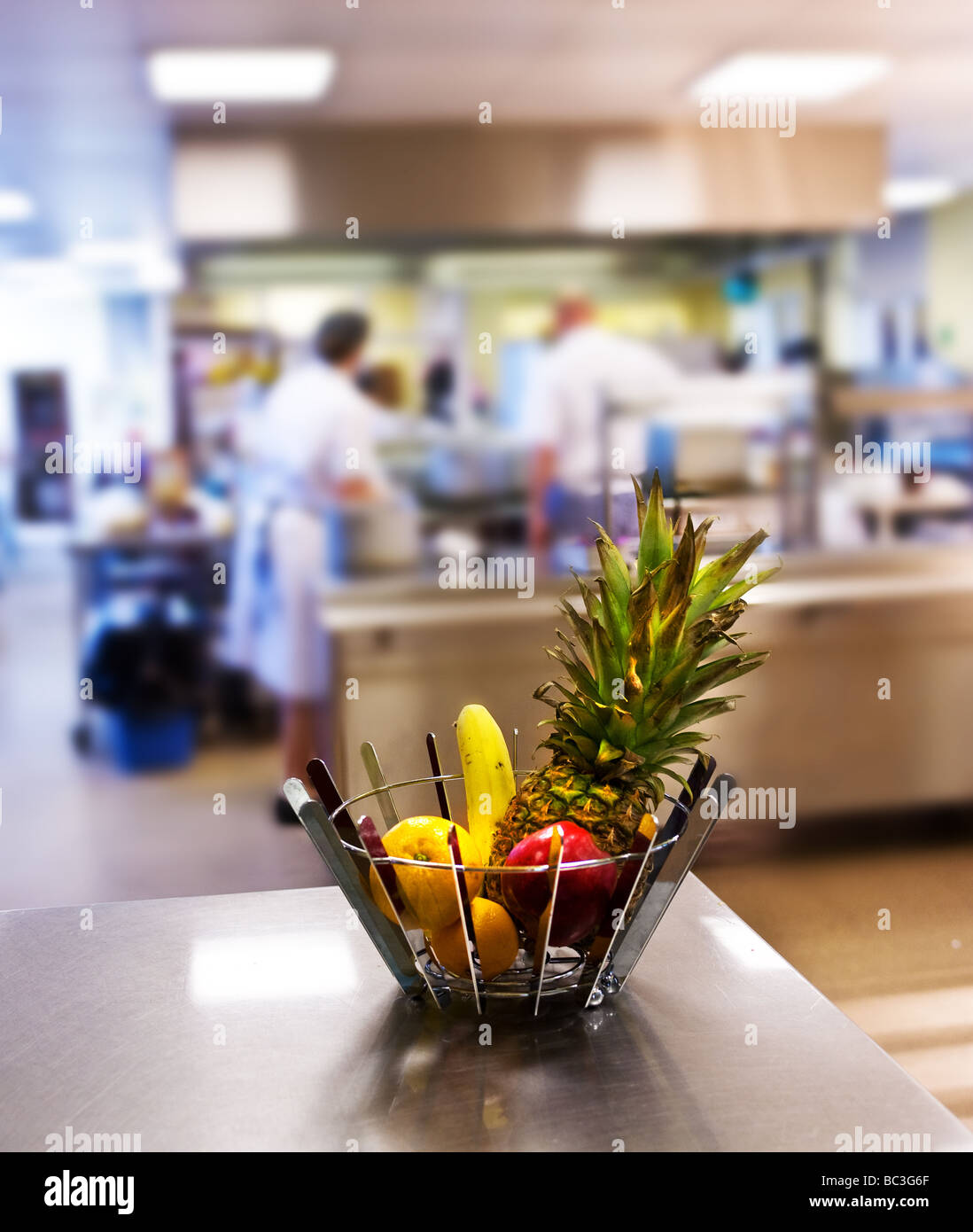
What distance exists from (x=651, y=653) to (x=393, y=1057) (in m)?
0.27

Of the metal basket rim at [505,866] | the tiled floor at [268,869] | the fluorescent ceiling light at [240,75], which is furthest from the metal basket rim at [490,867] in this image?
the fluorescent ceiling light at [240,75]

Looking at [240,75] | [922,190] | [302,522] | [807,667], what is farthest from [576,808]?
[922,190]

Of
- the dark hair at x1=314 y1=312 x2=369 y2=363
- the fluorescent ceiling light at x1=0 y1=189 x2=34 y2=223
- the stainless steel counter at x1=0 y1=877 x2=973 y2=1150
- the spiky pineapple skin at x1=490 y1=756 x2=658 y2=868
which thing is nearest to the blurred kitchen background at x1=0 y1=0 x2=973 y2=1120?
the fluorescent ceiling light at x1=0 y1=189 x2=34 y2=223

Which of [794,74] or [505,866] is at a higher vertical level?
[794,74]

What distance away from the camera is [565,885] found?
678mm

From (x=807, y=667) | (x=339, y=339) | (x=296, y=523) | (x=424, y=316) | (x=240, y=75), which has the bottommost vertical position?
(x=807, y=667)

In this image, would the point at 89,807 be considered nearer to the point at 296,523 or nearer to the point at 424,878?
the point at 296,523

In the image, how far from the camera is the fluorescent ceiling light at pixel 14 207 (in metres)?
4.62

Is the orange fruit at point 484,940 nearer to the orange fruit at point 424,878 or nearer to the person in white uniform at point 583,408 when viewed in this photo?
the orange fruit at point 424,878

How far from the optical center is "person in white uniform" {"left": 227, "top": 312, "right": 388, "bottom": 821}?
11.1ft

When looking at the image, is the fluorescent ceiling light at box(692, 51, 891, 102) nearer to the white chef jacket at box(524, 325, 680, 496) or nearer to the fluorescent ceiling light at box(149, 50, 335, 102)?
the white chef jacket at box(524, 325, 680, 496)

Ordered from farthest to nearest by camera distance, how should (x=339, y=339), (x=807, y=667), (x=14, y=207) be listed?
(x=14, y=207)
(x=339, y=339)
(x=807, y=667)
